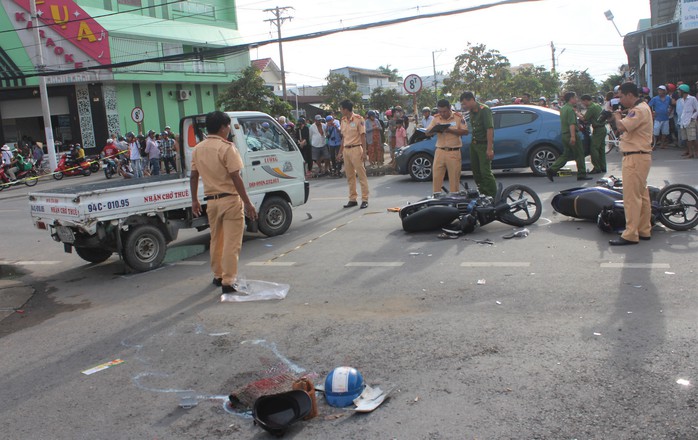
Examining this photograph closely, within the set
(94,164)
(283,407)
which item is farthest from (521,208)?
(94,164)

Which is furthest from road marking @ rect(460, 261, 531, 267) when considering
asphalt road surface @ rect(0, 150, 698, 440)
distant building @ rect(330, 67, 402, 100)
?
distant building @ rect(330, 67, 402, 100)

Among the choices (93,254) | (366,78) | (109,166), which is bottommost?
(93,254)

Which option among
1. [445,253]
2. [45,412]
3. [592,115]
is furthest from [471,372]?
[592,115]

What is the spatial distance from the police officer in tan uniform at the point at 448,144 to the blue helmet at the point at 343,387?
21.0 ft

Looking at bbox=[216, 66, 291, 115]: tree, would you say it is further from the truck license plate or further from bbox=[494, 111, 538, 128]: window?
the truck license plate

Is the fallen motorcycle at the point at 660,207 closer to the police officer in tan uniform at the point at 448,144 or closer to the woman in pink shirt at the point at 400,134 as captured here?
the police officer in tan uniform at the point at 448,144

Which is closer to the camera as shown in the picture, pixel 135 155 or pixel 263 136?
pixel 263 136

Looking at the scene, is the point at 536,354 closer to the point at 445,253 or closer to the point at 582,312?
the point at 582,312

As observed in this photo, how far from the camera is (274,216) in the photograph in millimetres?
9977

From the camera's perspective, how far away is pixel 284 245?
924 centimetres

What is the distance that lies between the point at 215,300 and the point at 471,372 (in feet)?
10.6

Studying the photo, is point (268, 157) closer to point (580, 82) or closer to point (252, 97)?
point (252, 97)

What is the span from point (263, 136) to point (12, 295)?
4.18 metres

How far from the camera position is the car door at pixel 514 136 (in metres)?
14.2
